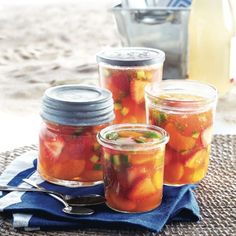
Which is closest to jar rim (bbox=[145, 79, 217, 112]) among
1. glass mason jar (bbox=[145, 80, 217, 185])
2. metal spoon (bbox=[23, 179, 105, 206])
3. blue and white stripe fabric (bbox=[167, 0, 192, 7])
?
glass mason jar (bbox=[145, 80, 217, 185])

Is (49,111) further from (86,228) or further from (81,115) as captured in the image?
(86,228)

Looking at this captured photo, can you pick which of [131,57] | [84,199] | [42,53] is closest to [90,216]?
[84,199]

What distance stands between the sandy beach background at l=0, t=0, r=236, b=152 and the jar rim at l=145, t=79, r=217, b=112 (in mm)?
210

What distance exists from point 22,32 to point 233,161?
0.79 meters

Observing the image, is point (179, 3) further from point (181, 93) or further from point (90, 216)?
point (90, 216)

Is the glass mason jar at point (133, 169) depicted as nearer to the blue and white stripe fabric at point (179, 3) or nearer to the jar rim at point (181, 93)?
Answer: the jar rim at point (181, 93)

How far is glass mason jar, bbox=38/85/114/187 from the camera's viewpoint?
Result: 809mm

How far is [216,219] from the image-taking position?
0.77 meters

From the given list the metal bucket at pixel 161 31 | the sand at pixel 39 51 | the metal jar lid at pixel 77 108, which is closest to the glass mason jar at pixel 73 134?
the metal jar lid at pixel 77 108

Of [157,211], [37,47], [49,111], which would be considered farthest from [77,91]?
[37,47]

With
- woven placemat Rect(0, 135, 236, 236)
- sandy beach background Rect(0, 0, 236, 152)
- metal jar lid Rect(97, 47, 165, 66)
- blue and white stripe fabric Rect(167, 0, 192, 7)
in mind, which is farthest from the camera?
blue and white stripe fabric Rect(167, 0, 192, 7)

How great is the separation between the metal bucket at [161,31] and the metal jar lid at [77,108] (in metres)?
0.42

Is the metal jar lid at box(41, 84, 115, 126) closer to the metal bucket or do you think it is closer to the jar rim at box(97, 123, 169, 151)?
the jar rim at box(97, 123, 169, 151)

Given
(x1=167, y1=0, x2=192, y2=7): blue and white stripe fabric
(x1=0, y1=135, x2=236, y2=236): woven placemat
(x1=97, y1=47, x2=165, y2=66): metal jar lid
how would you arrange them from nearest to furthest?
1. (x1=0, y1=135, x2=236, y2=236): woven placemat
2. (x1=97, y1=47, x2=165, y2=66): metal jar lid
3. (x1=167, y1=0, x2=192, y2=7): blue and white stripe fabric
